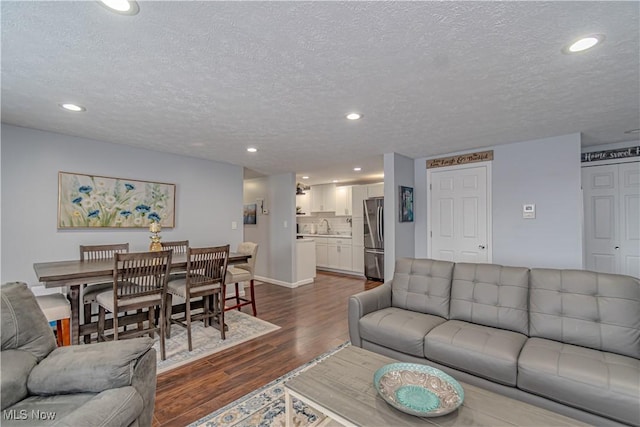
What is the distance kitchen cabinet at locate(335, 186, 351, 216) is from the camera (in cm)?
709

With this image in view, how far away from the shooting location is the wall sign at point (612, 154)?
3.58 metres

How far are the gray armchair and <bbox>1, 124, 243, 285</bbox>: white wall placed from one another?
6.80 ft

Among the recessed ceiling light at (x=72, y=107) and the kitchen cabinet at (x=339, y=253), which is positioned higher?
the recessed ceiling light at (x=72, y=107)

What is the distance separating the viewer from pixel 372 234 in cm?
627

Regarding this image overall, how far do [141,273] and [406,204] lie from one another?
350 cm

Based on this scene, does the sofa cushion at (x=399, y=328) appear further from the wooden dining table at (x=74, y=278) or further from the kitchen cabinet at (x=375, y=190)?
the kitchen cabinet at (x=375, y=190)

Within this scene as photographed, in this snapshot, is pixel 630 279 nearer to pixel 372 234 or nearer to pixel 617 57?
pixel 617 57

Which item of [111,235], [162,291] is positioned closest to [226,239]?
[111,235]

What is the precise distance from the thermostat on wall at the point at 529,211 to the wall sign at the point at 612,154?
1221 mm

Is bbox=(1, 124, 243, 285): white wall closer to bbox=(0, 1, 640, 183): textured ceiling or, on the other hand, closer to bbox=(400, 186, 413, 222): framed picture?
bbox=(0, 1, 640, 183): textured ceiling

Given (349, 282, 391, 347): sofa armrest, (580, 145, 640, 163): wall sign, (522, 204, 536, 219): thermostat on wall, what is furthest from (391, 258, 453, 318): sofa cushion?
(580, 145, 640, 163): wall sign

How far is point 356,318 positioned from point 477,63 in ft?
6.98
